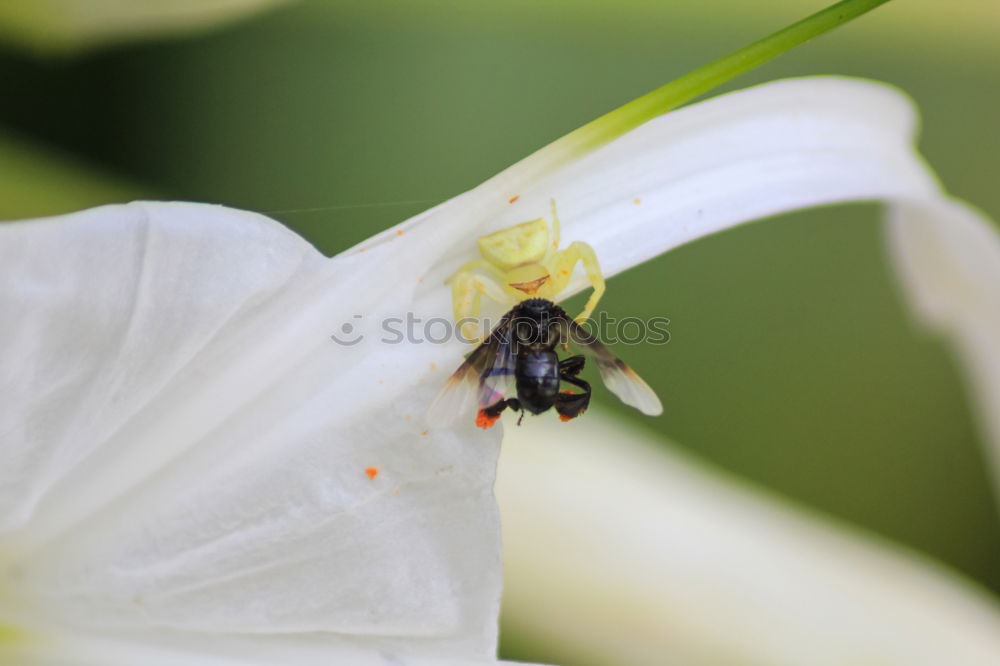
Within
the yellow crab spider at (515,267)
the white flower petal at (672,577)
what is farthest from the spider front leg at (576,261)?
the white flower petal at (672,577)

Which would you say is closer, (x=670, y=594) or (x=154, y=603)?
(x=154, y=603)

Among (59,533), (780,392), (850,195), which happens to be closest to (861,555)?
(780,392)

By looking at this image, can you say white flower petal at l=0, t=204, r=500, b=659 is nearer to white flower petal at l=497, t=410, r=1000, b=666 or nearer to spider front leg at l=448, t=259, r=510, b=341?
spider front leg at l=448, t=259, r=510, b=341

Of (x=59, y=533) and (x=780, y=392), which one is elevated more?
(x=780, y=392)

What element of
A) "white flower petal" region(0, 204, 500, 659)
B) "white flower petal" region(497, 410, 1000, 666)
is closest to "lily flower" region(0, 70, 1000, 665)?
"white flower petal" region(0, 204, 500, 659)

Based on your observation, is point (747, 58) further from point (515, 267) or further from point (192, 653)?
point (192, 653)

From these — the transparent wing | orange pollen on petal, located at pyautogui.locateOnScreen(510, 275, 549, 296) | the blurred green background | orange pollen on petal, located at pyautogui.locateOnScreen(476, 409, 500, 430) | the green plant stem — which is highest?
the blurred green background

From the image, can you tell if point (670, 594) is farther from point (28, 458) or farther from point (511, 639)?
point (28, 458)
